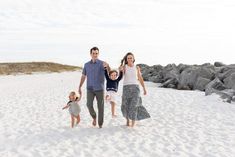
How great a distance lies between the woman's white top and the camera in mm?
10359

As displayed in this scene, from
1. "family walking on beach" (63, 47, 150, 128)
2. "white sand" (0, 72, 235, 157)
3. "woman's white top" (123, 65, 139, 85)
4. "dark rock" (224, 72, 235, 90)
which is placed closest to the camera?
"white sand" (0, 72, 235, 157)

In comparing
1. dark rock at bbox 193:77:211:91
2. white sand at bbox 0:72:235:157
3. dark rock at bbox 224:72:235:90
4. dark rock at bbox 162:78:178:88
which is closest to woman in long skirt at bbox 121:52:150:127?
white sand at bbox 0:72:235:157

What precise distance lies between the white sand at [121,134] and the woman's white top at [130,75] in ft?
4.27

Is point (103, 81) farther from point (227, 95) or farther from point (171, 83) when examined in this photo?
point (171, 83)

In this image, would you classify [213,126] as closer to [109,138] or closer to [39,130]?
[109,138]

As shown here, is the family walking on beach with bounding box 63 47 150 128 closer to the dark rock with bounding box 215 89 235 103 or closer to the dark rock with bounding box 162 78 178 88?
the dark rock with bounding box 215 89 235 103

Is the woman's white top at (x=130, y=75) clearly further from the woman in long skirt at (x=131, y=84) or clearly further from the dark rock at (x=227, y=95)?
the dark rock at (x=227, y=95)

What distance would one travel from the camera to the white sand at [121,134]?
862 cm

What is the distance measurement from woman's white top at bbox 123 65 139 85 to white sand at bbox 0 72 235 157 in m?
1.30

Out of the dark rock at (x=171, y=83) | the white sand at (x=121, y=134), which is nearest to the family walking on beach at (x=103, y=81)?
the white sand at (x=121, y=134)

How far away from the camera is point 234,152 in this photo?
28.3 ft

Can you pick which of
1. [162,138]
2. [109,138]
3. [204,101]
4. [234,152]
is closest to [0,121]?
[109,138]

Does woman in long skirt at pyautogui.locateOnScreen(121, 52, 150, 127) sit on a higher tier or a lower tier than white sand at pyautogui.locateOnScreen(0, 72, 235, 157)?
higher

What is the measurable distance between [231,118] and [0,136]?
732cm
